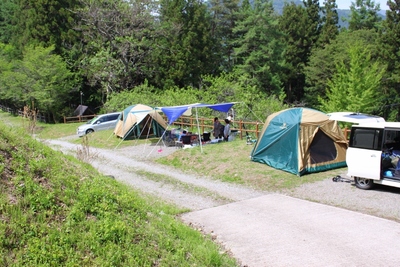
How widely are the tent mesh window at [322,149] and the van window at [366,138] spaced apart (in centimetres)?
213

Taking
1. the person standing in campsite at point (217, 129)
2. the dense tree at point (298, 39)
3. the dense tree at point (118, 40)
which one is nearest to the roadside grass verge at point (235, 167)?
the person standing in campsite at point (217, 129)

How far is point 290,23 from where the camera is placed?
4341 cm

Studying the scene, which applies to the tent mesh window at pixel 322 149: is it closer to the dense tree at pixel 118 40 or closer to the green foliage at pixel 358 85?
the green foliage at pixel 358 85

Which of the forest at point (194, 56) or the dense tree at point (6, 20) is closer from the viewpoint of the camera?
the forest at point (194, 56)

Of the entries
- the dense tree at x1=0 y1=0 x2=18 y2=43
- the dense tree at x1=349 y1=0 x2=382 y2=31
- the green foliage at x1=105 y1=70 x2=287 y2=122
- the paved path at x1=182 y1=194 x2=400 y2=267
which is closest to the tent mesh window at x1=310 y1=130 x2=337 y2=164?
the paved path at x1=182 y1=194 x2=400 y2=267

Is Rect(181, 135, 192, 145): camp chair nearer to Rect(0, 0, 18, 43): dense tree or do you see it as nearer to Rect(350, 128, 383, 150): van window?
Rect(350, 128, 383, 150): van window

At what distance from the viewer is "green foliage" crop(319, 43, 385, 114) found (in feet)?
93.8

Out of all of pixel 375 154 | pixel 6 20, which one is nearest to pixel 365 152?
pixel 375 154

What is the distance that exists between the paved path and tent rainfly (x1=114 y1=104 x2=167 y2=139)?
11.3 meters

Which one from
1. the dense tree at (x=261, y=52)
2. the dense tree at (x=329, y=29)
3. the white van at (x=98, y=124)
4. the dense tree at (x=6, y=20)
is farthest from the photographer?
the dense tree at (x=6, y=20)

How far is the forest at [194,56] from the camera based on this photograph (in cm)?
2945

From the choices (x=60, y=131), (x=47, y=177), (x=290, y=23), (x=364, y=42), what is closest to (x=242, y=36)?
(x=290, y=23)

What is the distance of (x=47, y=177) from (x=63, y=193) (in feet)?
1.49

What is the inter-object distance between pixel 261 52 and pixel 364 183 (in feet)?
93.8
